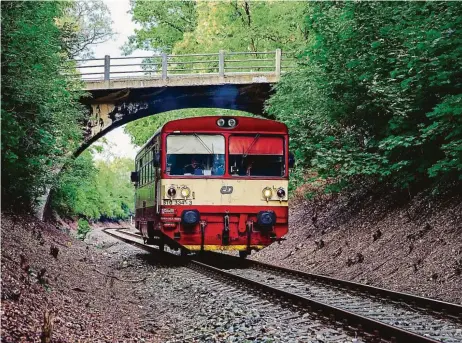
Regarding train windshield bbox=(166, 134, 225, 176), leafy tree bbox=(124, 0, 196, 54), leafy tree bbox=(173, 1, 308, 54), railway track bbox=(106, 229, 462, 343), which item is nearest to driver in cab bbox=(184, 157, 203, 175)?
train windshield bbox=(166, 134, 225, 176)

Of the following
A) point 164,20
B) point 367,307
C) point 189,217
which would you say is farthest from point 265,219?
point 164,20

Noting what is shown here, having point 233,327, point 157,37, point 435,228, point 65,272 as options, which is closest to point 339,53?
point 435,228

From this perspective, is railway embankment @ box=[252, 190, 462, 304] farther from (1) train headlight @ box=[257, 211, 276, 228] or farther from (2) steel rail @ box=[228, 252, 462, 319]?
(1) train headlight @ box=[257, 211, 276, 228]

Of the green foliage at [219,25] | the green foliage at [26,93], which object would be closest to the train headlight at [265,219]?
the green foliage at [26,93]

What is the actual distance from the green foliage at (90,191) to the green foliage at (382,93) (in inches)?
312

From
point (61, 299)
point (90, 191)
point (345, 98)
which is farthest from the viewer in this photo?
point (90, 191)

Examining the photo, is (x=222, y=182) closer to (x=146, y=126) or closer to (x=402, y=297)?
(x=402, y=297)

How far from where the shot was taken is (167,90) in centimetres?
2700

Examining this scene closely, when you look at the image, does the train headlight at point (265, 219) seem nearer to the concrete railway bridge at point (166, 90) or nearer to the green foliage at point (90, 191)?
the green foliage at point (90, 191)

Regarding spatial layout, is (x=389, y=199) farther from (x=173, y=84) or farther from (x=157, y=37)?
(x=157, y=37)

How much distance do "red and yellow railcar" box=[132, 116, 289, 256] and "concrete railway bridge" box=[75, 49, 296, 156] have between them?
463 inches

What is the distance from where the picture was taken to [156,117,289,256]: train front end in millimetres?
14195

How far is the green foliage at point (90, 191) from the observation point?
2348cm

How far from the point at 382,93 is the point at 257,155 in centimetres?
291
